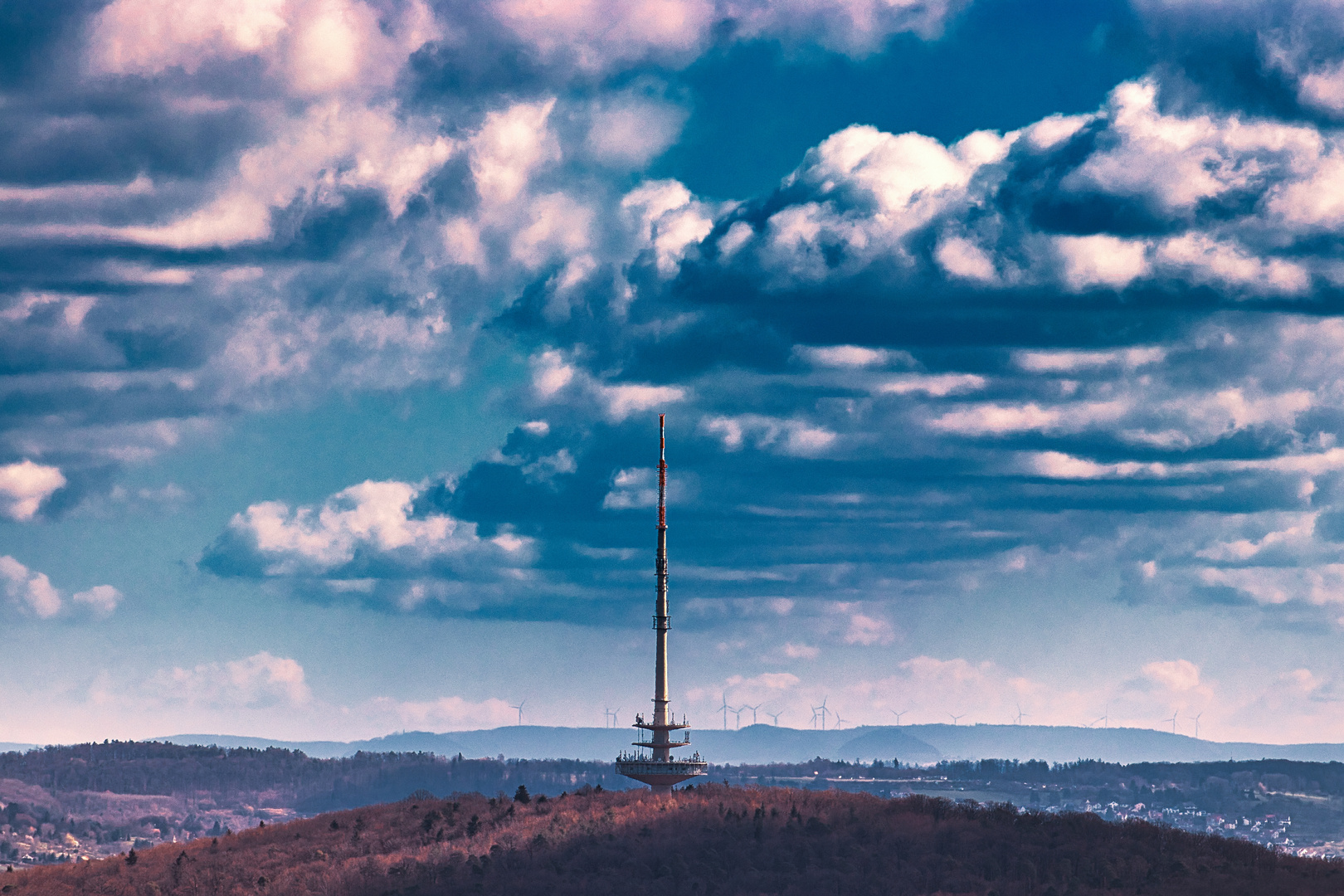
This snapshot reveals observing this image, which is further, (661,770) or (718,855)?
(661,770)

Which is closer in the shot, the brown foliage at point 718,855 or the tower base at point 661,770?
the brown foliage at point 718,855

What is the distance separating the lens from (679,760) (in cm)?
17425

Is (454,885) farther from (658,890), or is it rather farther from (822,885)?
(822,885)

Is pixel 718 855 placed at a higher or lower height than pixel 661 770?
lower

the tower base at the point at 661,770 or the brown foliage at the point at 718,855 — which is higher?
the tower base at the point at 661,770

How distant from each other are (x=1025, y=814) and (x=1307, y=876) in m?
22.6

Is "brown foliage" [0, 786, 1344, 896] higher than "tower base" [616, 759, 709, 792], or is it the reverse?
"tower base" [616, 759, 709, 792]

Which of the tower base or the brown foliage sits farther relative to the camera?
the tower base

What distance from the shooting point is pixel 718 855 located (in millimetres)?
132250

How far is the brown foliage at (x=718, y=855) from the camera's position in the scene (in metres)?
126

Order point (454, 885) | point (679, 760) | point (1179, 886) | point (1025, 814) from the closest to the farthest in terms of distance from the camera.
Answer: point (1179, 886), point (454, 885), point (1025, 814), point (679, 760)

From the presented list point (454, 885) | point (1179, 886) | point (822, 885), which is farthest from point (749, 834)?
point (1179, 886)

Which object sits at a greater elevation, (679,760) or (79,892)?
(679,760)

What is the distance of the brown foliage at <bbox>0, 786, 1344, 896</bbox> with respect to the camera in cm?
12631
